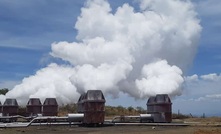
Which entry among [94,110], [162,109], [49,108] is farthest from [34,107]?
[162,109]

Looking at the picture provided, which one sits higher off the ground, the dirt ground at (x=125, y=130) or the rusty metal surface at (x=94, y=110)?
the rusty metal surface at (x=94, y=110)

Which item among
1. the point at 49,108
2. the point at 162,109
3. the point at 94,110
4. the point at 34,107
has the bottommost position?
the point at 94,110

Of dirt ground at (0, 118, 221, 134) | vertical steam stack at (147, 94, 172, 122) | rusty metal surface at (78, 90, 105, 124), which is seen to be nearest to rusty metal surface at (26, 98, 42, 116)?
rusty metal surface at (78, 90, 105, 124)

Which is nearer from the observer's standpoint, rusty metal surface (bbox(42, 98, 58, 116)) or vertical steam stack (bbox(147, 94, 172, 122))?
vertical steam stack (bbox(147, 94, 172, 122))

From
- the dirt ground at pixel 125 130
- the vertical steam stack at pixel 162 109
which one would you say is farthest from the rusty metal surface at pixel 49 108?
the dirt ground at pixel 125 130

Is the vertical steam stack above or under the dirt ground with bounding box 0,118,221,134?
above

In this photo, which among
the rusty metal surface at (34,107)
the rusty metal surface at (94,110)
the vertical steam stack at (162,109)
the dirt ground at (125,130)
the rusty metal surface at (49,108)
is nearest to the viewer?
the dirt ground at (125,130)

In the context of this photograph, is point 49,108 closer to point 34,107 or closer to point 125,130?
point 34,107

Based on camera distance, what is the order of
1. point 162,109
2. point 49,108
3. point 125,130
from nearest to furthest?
1. point 125,130
2. point 162,109
3. point 49,108

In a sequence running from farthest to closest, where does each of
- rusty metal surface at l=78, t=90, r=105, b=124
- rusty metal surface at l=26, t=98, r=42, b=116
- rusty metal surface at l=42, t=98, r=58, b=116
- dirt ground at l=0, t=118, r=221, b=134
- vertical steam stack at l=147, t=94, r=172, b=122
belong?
rusty metal surface at l=26, t=98, r=42, b=116
rusty metal surface at l=42, t=98, r=58, b=116
vertical steam stack at l=147, t=94, r=172, b=122
rusty metal surface at l=78, t=90, r=105, b=124
dirt ground at l=0, t=118, r=221, b=134

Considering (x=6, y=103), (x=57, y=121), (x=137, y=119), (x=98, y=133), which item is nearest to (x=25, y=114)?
(x=6, y=103)

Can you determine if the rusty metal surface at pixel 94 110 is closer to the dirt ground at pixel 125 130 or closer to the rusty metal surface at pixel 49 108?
the dirt ground at pixel 125 130

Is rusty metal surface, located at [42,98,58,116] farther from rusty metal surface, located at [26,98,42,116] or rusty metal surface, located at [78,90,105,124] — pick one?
rusty metal surface, located at [78,90,105,124]

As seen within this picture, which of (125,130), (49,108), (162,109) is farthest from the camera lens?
(49,108)
